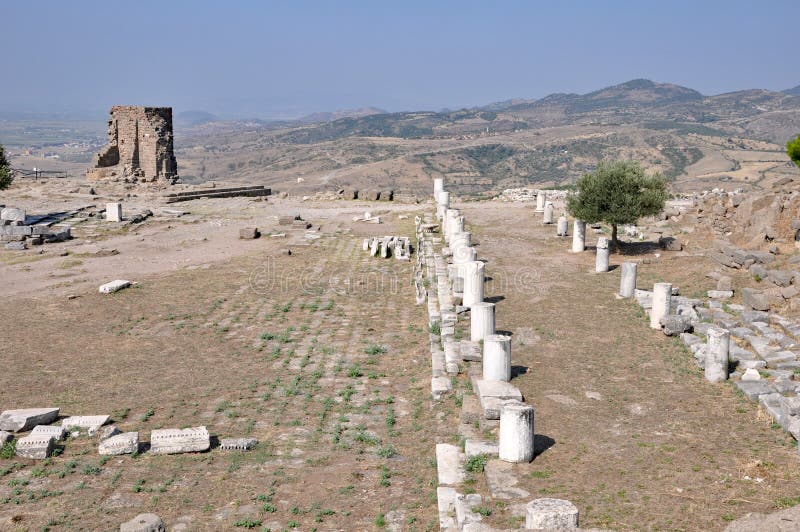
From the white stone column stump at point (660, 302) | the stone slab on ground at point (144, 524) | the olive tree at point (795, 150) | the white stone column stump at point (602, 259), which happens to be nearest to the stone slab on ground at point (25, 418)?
the stone slab on ground at point (144, 524)

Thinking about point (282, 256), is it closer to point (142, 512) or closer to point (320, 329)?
point (320, 329)

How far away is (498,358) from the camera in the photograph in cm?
1038

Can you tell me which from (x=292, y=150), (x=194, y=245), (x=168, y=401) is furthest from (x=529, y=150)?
(x=168, y=401)

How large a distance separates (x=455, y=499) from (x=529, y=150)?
3635 inches

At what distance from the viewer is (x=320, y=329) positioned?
1528 centimetres

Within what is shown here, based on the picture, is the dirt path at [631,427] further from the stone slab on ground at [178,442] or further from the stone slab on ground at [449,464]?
the stone slab on ground at [178,442]

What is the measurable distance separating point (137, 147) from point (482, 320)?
106 ft

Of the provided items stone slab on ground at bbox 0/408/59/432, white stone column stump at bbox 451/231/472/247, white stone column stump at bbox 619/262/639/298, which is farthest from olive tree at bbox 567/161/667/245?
stone slab on ground at bbox 0/408/59/432

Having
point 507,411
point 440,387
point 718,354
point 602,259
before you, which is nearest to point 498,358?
point 440,387

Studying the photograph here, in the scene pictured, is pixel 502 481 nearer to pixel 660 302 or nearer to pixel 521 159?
pixel 660 302

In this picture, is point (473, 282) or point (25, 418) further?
point (473, 282)

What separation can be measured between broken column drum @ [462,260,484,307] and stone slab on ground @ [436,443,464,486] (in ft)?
20.9

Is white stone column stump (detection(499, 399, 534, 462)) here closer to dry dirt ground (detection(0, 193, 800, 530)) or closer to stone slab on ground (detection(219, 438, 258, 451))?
dry dirt ground (detection(0, 193, 800, 530))

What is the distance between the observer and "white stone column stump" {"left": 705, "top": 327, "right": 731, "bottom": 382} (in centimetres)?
1048
